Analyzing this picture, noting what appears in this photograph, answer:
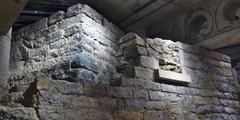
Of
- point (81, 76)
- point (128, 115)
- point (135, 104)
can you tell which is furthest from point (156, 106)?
point (81, 76)

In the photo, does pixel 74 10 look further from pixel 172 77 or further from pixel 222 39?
pixel 222 39

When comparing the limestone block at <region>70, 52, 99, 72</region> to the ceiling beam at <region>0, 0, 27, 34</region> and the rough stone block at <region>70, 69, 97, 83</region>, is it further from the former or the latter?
the ceiling beam at <region>0, 0, 27, 34</region>

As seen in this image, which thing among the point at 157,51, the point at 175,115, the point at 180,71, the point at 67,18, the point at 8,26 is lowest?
the point at 175,115

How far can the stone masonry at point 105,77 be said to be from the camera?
7.48 ft

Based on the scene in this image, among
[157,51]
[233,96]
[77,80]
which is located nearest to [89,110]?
[77,80]

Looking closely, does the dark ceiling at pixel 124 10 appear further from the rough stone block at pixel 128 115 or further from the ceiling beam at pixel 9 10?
the rough stone block at pixel 128 115

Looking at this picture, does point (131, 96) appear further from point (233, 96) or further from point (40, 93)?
point (233, 96)

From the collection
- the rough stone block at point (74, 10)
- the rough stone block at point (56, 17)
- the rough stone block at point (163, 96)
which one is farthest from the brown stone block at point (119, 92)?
the rough stone block at point (56, 17)

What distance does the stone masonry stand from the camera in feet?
7.48

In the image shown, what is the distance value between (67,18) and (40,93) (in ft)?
6.11

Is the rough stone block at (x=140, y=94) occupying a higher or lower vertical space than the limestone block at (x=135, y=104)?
higher

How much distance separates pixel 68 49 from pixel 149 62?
1.11m

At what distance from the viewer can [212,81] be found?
3.75 meters

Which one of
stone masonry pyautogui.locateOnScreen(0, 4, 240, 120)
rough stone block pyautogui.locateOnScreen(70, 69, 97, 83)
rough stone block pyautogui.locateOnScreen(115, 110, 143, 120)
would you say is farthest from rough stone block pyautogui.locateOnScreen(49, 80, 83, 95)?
rough stone block pyautogui.locateOnScreen(70, 69, 97, 83)
